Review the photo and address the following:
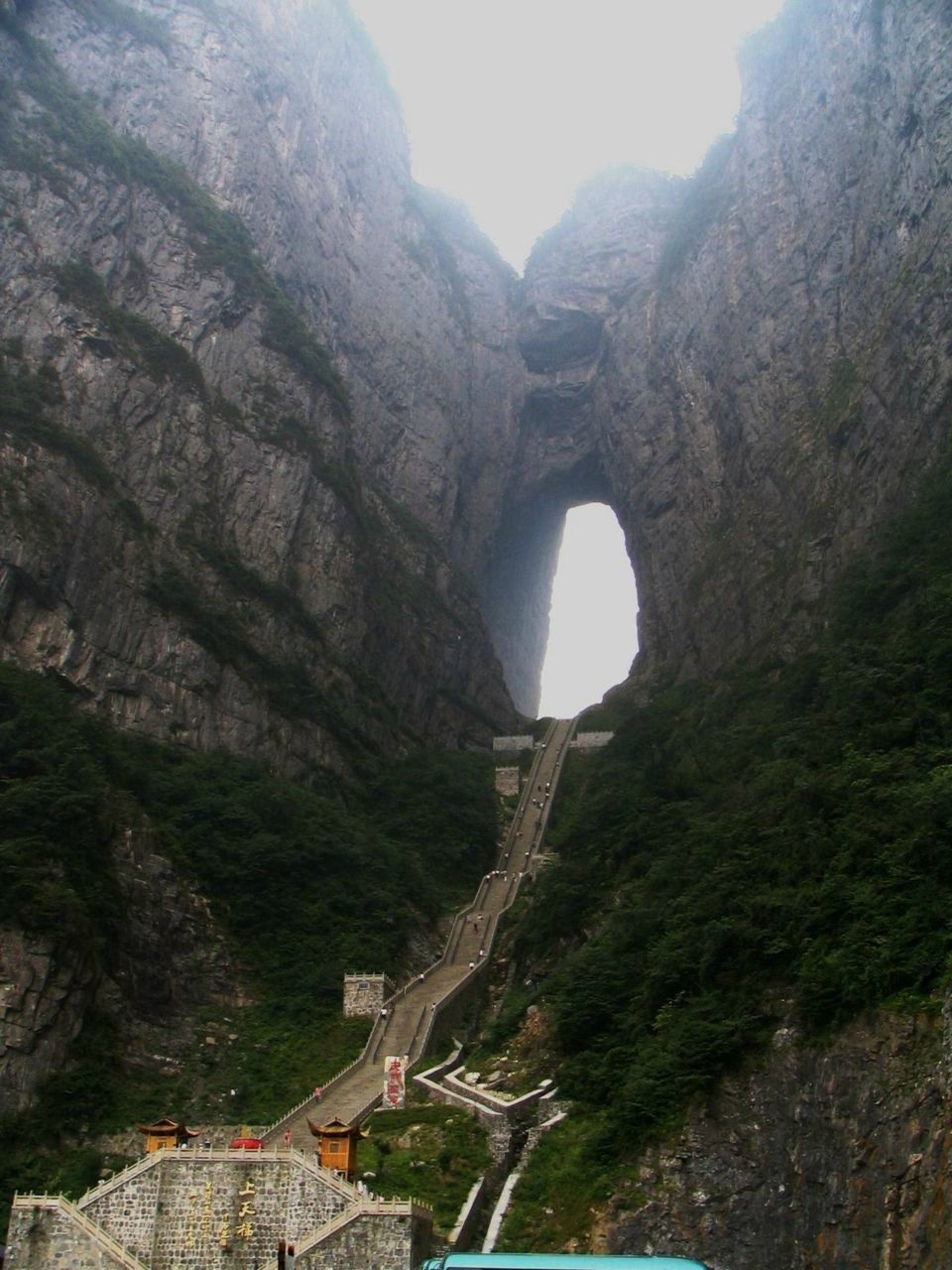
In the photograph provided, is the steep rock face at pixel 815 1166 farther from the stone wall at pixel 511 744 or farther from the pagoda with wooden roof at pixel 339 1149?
the stone wall at pixel 511 744

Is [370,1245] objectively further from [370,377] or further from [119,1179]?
[370,377]

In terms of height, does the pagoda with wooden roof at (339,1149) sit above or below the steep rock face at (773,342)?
below

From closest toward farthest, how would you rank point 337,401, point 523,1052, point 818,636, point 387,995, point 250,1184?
point 250,1184
point 523,1052
point 387,995
point 818,636
point 337,401

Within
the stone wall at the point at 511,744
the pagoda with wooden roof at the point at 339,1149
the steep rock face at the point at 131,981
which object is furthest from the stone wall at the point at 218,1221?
the stone wall at the point at 511,744

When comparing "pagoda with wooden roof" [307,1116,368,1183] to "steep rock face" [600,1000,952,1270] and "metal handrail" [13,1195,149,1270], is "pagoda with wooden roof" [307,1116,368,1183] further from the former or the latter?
"steep rock face" [600,1000,952,1270]

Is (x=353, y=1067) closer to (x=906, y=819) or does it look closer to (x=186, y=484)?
(x=906, y=819)

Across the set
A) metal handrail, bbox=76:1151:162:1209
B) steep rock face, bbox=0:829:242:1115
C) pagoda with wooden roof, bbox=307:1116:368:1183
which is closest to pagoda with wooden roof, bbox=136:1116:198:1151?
metal handrail, bbox=76:1151:162:1209

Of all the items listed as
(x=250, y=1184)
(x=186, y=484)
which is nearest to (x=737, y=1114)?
(x=250, y=1184)

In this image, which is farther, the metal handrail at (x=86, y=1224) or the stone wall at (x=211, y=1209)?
the stone wall at (x=211, y=1209)
